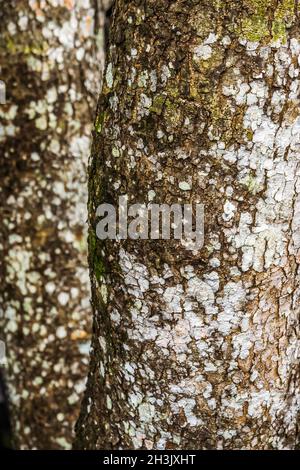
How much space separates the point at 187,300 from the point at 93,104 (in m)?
1.32

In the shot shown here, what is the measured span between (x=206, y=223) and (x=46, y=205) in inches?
50.8

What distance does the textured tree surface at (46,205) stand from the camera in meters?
2.58

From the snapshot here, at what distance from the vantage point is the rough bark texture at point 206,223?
4.93ft

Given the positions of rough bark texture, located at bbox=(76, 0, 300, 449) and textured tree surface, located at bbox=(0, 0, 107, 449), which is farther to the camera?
textured tree surface, located at bbox=(0, 0, 107, 449)

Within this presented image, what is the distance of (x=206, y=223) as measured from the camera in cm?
158

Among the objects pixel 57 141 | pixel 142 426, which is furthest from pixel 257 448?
pixel 57 141

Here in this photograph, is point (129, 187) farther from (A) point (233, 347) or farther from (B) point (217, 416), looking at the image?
(B) point (217, 416)

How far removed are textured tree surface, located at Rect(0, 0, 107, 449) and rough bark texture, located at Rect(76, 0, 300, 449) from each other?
92 centimetres

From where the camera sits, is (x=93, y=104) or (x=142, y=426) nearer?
(x=142, y=426)

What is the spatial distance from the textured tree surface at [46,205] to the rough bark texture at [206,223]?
92cm

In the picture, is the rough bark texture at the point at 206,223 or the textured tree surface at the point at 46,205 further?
the textured tree surface at the point at 46,205

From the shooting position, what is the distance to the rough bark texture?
150 centimetres

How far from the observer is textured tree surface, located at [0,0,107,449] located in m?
2.58

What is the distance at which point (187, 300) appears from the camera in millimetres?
1666
